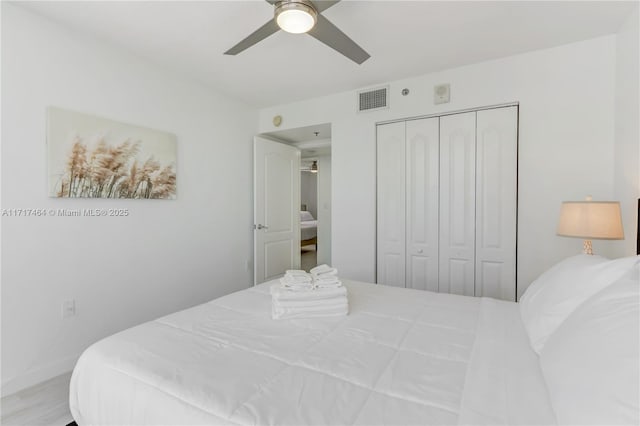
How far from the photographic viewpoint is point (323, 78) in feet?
10.0

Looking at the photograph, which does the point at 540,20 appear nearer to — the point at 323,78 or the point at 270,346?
the point at 323,78

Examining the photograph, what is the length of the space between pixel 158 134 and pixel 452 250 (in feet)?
9.63

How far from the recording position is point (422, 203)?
9.99 ft

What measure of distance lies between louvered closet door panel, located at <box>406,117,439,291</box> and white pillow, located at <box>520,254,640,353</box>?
1591 millimetres

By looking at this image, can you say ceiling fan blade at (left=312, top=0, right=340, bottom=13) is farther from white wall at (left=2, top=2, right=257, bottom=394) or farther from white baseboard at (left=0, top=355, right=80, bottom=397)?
white baseboard at (left=0, top=355, right=80, bottom=397)

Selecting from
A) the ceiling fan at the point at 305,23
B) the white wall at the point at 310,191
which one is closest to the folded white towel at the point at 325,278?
the ceiling fan at the point at 305,23

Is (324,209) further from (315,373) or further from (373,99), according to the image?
(315,373)

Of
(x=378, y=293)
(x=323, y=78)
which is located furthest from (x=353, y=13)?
(x=378, y=293)

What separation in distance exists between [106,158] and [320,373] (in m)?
2.37

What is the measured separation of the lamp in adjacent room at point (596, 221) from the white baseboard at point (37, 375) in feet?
A: 11.6

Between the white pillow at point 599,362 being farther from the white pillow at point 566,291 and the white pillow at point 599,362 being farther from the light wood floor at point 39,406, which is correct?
the light wood floor at point 39,406

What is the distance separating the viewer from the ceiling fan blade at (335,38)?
1.73 meters

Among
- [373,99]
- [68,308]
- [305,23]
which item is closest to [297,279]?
[305,23]

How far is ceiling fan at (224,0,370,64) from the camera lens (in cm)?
159
